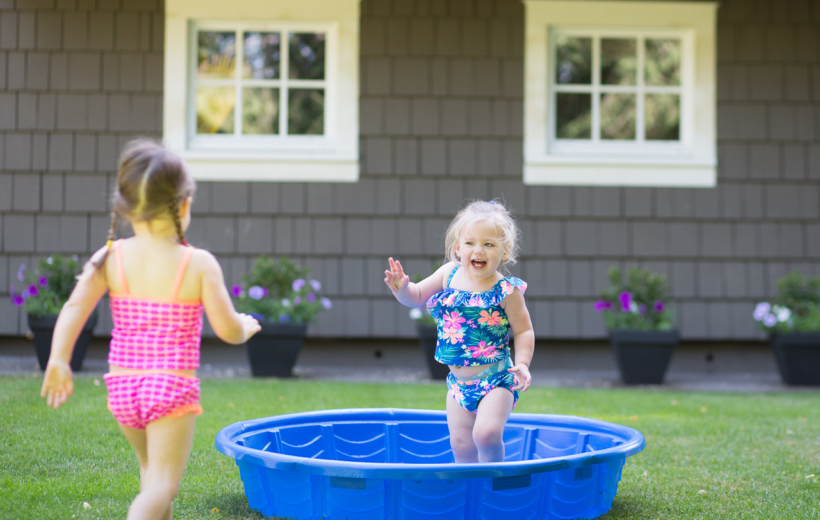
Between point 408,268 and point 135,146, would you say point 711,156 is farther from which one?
point 135,146

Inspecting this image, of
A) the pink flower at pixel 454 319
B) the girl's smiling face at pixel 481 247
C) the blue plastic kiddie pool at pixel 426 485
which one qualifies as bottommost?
the blue plastic kiddie pool at pixel 426 485

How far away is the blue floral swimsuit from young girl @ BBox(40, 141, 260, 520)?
998 millimetres

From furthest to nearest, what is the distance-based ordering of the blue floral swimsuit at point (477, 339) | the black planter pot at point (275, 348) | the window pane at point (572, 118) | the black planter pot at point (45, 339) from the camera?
the window pane at point (572, 118) < the black planter pot at point (275, 348) < the black planter pot at point (45, 339) < the blue floral swimsuit at point (477, 339)

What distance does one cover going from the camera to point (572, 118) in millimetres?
6934

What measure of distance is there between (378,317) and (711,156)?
3127 mm

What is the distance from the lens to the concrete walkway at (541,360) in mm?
6676

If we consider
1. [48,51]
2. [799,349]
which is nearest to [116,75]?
[48,51]

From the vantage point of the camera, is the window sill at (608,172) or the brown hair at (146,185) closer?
the brown hair at (146,185)

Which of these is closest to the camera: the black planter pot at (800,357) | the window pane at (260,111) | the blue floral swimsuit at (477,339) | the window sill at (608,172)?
the blue floral swimsuit at (477,339)

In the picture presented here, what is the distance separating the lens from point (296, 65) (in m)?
6.88

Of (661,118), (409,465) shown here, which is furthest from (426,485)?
(661,118)

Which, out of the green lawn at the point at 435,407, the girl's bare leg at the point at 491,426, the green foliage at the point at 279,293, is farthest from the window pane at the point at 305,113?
the girl's bare leg at the point at 491,426

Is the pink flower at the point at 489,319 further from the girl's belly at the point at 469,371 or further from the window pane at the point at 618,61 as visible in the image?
the window pane at the point at 618,61

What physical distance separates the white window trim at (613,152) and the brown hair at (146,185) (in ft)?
16.4
